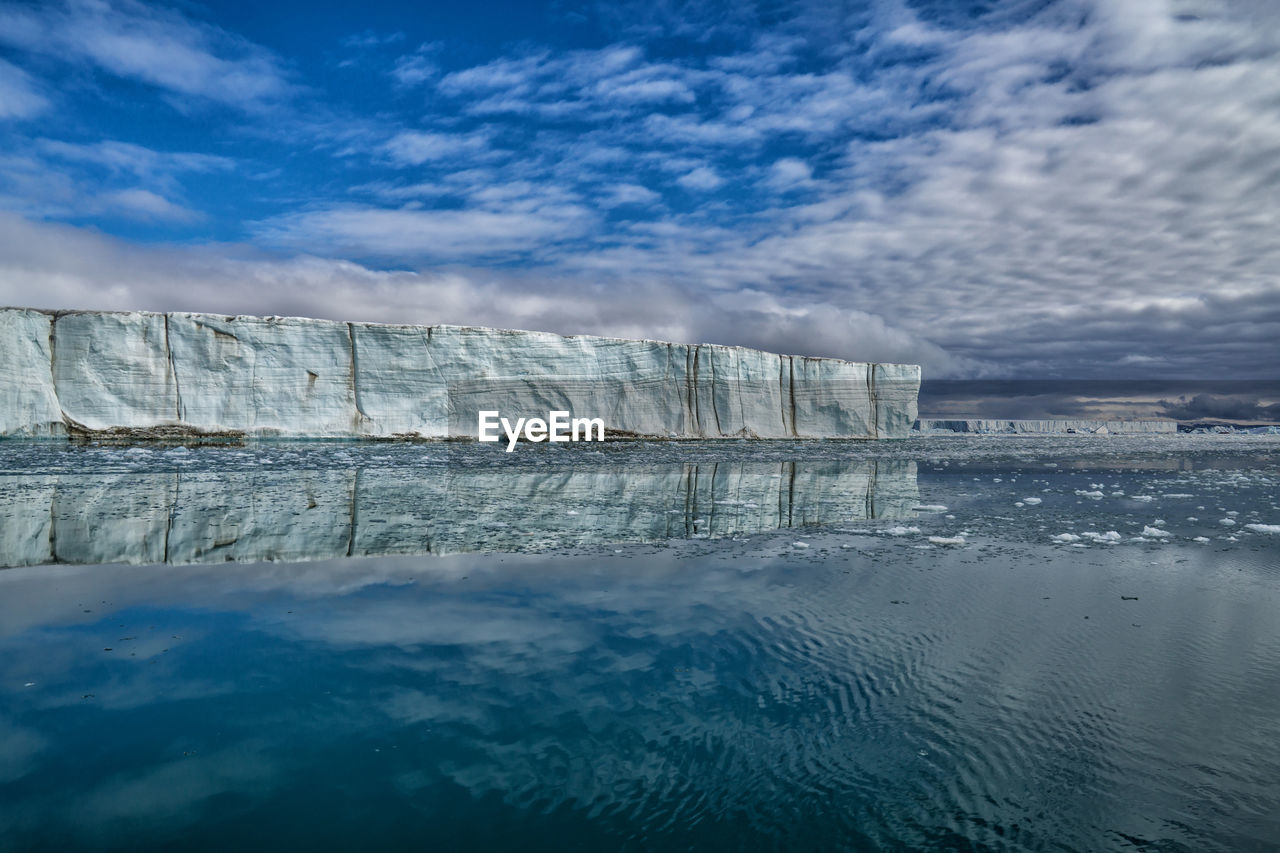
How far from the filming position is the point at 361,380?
48.9 feet

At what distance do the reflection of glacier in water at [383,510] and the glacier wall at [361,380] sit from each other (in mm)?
7649

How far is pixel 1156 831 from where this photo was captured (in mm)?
1237

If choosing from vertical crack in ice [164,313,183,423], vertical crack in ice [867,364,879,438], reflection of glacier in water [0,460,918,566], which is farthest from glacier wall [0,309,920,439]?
reflection of glacier in water [0,460,918,566]

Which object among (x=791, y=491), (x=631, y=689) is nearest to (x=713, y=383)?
(x=791, y=491)

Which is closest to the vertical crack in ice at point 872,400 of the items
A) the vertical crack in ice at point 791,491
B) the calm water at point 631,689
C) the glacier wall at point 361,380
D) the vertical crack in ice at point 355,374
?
the glacier wall at point 361,380

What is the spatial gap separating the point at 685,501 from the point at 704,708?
3.97 metres

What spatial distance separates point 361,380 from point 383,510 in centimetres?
1100

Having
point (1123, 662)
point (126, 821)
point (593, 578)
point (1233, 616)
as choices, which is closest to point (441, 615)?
point (593, 578)

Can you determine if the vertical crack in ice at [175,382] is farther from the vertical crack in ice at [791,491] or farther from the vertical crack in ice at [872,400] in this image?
the vertical crack in ice at [872,400]

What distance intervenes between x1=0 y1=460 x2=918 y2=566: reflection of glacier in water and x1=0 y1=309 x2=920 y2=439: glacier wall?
25.1ft

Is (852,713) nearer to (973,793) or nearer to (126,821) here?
(973,793)

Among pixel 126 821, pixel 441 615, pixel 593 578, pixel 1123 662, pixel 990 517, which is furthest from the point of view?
pixel 990 517

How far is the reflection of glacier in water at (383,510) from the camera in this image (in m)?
3.56

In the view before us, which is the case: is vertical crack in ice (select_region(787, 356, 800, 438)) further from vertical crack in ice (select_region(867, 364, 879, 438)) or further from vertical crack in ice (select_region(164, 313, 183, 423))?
vertical crack in ice (select_region(164, 313, 183, 423))
